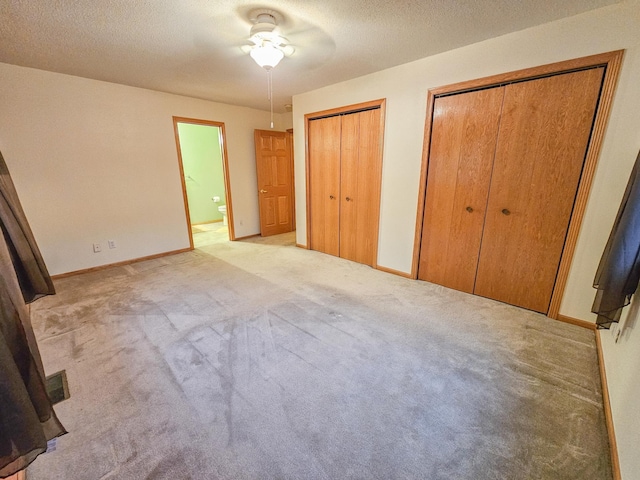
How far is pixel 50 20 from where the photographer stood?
6.22 ft

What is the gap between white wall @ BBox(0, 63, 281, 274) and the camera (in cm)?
287

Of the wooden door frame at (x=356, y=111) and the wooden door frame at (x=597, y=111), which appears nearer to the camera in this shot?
the wooden door frame at (x=597, y=111)

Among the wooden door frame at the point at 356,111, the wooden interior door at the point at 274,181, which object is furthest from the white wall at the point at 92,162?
the wooden door frame at the point at 356,111

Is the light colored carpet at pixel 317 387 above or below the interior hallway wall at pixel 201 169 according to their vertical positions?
below

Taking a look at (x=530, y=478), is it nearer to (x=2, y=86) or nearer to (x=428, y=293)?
(x=428, y=293)

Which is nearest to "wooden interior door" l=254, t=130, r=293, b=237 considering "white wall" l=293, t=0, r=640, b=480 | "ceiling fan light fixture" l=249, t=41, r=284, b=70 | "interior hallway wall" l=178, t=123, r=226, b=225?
"interior hallway wall" l=178, t=123, r=226, b=225

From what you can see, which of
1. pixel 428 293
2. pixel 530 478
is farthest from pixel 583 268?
pixel 530 478

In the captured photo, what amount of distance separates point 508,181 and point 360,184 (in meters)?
1.60

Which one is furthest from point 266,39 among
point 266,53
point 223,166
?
point 223,166

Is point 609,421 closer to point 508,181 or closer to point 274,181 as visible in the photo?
point 508,181

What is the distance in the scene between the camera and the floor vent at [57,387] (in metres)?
1.56

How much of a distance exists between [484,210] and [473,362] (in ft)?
4.71

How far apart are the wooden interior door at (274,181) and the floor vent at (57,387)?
12.0ft

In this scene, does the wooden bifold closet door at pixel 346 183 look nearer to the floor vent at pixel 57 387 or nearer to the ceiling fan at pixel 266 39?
the ceiling fan at pixel 266 39
